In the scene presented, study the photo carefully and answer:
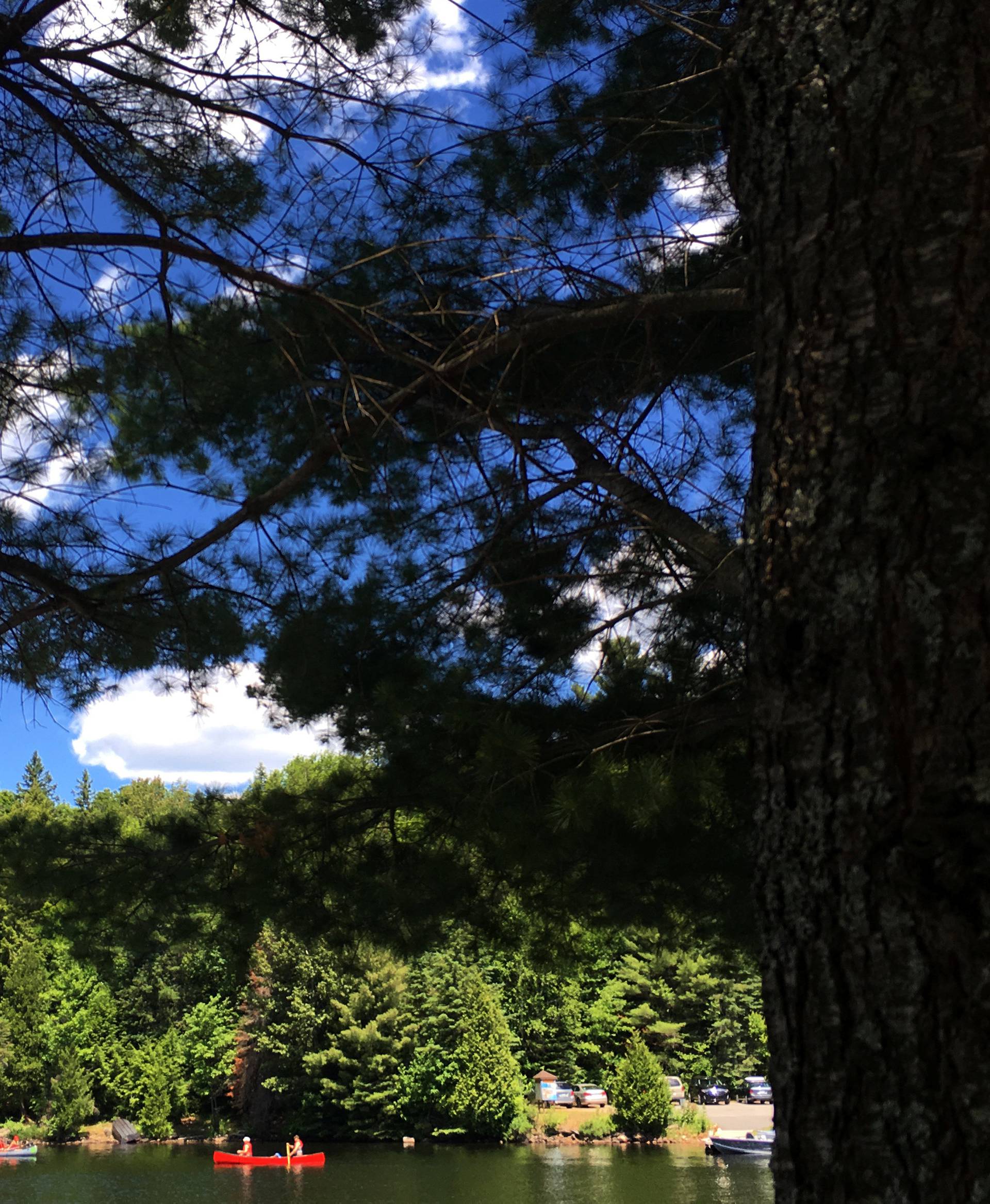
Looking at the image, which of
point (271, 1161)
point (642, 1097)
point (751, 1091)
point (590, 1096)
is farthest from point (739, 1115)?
point (271, 1161)

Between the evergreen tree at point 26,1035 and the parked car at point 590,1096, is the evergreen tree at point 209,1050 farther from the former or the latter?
the parked car at point 590,1096

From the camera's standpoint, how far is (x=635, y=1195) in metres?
12.8

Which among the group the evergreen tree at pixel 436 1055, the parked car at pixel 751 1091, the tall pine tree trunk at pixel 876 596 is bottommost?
the parked car at pixel 751 1091

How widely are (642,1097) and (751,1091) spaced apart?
9.24ft

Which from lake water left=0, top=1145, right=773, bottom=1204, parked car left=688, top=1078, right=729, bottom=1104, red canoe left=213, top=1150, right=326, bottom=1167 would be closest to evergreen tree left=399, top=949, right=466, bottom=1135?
lake water left=0, top=1145, right=773, bottom=1204

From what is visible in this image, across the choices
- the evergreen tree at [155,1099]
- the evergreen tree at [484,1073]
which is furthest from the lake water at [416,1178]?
the evergreen tree at [155,1099]

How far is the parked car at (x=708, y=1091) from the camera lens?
63.0ft

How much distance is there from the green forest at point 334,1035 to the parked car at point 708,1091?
0.28 meters

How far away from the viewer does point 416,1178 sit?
15.0 meters

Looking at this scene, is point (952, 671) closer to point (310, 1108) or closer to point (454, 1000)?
point (454, 1000)

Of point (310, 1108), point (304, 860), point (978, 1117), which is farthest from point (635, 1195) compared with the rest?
point (978, 1117)

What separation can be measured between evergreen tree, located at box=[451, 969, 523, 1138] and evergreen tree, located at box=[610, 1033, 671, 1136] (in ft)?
5.86

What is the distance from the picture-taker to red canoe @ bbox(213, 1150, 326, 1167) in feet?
56.0

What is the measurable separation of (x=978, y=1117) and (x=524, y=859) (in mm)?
2790
